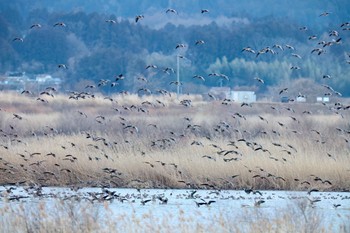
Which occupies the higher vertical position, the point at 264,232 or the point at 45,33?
the point at 45,33

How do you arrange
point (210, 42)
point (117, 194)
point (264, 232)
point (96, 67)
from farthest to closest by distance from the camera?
point (210, 42) < point (96, 67) < point (117, 194) < point (264, 232)

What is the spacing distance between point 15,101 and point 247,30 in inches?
1787

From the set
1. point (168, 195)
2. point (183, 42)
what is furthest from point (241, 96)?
point (168, 195)

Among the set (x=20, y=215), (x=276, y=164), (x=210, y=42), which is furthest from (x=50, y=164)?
(x=210, y=42)

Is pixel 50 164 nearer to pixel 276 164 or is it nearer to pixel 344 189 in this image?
pixel 276 164

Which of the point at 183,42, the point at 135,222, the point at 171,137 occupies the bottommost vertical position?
the point at 135,222

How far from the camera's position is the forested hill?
76125 mm

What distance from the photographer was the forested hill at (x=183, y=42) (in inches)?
2997

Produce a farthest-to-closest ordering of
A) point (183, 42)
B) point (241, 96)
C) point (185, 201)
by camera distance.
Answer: point (183, 42) < point (241, 96) < point (185, 201)

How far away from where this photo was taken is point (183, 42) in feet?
303

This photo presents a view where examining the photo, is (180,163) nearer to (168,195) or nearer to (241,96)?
(168,195)

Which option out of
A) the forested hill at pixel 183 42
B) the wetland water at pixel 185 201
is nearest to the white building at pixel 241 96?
the forested hill at pixel 183 42

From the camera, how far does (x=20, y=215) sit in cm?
1356

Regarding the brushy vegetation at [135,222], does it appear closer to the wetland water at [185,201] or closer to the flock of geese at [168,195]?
the wetland water at [185,201]
